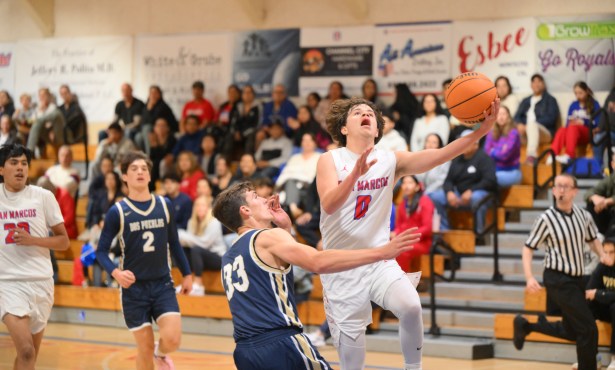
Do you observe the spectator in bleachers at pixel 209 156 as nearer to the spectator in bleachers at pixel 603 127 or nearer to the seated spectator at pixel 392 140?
the seated spectator at pixel 392 140

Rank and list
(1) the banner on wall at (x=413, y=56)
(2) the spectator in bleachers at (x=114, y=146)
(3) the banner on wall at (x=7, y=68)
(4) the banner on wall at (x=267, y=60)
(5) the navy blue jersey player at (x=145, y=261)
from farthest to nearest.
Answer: (3) the banner on wall at (x=7, y=68) < (4) the banner on wall at (x=267, y=60) < (2) the spectator in bleachers at (x=114, y=146) < (1) the banner on wall at (x=413, y=56) < (5) the navy blue jersey player at (x=145, y=261)

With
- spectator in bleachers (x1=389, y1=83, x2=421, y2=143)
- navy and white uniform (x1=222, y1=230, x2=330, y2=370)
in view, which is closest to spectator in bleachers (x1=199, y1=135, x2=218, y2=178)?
spectator in bleachers (x1=389, y1=83, x2=421, y2=143)

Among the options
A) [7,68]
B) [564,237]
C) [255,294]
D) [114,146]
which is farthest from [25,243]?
[7,68]

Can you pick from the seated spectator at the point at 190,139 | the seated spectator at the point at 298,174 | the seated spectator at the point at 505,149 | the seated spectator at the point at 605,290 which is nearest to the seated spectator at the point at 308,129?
the seated spectator at the point at 298,174

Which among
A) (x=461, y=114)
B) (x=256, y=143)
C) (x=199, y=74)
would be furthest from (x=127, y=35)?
(x=461, y=114)

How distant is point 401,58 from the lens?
15414 mm

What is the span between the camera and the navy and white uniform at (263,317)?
16.3ft

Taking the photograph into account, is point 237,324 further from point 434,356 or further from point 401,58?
point 401,58

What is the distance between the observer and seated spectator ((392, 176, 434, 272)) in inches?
444

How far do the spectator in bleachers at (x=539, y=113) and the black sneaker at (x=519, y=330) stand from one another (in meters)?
4.40

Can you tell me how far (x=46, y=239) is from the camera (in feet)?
24.0

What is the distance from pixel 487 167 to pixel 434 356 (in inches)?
112

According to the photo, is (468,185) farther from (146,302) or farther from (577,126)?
(146,302)

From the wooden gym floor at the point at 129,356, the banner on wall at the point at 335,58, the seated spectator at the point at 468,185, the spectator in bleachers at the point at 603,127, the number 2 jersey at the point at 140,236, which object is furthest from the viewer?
the banner on wall at the point at 335,58
